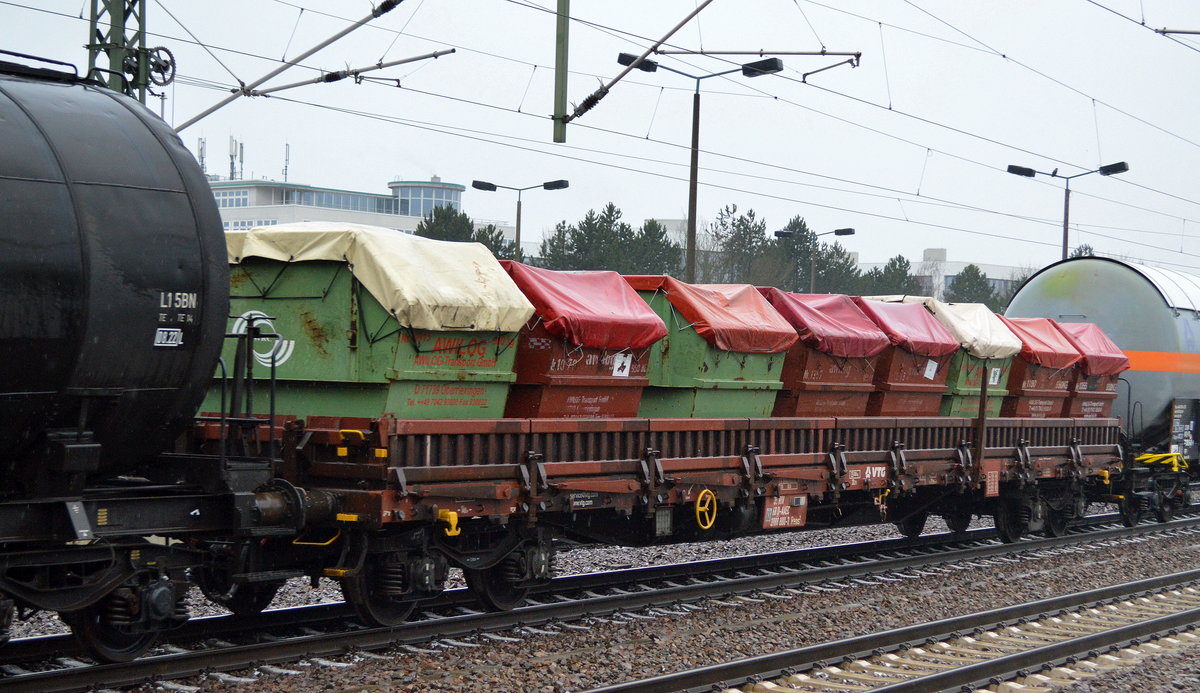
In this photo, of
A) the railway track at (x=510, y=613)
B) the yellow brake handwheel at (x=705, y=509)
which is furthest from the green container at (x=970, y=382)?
the yellow brake handwheel at (x=705, y=509)

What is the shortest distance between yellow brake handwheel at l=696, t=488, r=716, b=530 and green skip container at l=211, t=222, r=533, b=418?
2.67 metres

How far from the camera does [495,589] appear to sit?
1102 centimetres

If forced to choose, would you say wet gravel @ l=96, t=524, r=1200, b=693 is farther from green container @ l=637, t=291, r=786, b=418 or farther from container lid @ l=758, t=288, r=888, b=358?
container lid @ l=758, t=288, r=888, b=358

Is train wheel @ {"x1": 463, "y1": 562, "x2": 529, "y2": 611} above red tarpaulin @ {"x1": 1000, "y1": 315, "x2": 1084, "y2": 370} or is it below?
below

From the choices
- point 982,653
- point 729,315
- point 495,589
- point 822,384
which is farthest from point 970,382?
point 495,589

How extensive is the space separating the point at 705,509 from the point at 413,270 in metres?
4.35

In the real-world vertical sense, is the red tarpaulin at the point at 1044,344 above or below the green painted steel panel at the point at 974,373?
above

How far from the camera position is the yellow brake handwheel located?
39.6 ft

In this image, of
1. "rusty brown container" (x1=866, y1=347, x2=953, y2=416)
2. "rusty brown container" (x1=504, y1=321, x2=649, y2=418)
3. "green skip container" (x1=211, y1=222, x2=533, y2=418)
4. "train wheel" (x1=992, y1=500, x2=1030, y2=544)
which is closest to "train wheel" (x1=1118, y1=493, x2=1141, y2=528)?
"train wheel" (x1=992, y1=500, x2=1030, y2=544)

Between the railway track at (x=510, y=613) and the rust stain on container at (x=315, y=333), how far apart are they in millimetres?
2339

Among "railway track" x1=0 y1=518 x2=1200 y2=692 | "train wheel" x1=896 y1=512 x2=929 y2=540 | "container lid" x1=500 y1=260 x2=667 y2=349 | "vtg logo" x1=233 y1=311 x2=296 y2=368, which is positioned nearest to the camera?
"railway track" x1=0 y1=518 x2=1200 y2=692

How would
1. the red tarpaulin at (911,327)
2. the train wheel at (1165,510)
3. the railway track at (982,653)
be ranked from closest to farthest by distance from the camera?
1. the railway track at (982,653)
2. the red tarpaulin at (911,327)
3. the train wheel at (1165,510)

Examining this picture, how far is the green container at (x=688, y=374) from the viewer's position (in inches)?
478

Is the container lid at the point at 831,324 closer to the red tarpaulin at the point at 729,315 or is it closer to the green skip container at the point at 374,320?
the red tarpaulin at the point at 729,315
